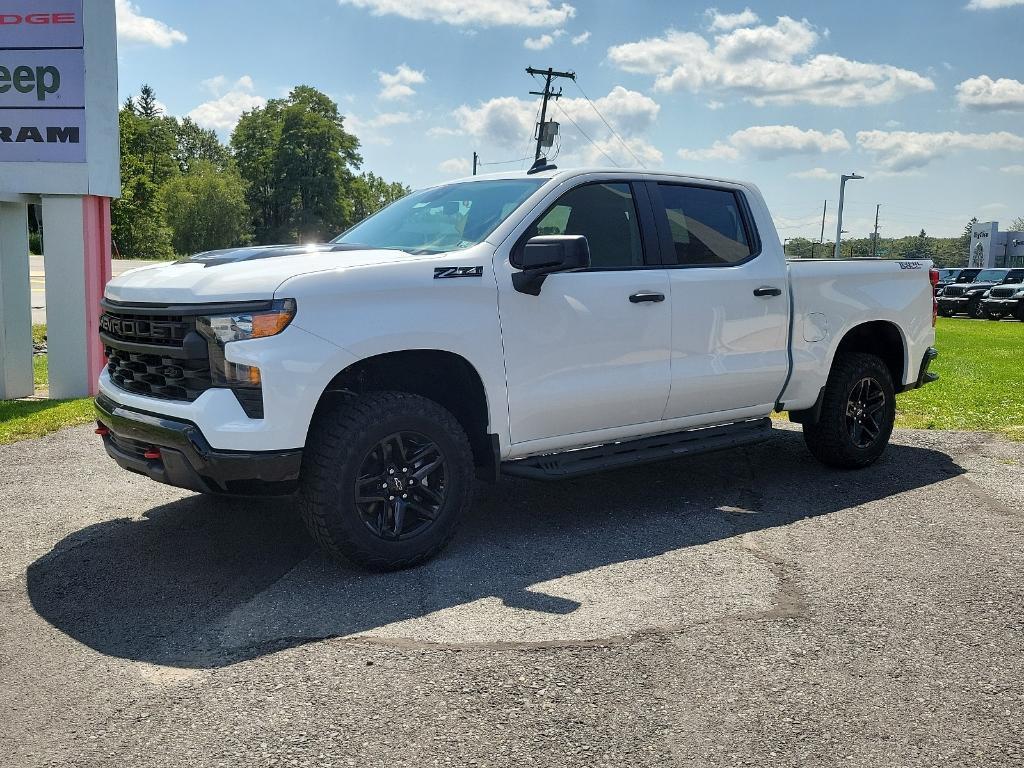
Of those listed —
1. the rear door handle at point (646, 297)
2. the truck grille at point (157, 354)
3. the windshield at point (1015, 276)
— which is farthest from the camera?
the windshield at point (1015, 276)

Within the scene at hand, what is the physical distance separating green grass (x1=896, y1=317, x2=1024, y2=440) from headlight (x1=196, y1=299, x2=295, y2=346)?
682 centimetres

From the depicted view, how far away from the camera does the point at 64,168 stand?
31.9ft

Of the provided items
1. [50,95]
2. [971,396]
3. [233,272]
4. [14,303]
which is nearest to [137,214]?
[14,303]

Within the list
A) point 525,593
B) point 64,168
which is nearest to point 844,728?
point 525,593

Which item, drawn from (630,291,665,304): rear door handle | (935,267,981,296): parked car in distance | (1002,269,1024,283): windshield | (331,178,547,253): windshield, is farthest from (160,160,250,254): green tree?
(630,291,665,304): rear door handle

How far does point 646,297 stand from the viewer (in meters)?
5.45

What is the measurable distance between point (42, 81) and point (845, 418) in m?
8.29

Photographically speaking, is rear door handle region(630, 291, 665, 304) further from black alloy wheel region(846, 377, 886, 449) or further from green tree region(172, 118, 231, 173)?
green tree region(172, 118, 231, 173)

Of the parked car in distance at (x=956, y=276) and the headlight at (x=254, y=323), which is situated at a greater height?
the headlight at (x=254, y=323)

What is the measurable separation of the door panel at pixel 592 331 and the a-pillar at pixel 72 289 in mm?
6498

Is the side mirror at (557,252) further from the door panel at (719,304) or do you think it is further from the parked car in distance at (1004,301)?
the parked car in distance at (1004,301)

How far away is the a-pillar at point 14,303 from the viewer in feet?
32.7

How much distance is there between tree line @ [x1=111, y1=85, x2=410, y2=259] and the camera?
78.0 metres

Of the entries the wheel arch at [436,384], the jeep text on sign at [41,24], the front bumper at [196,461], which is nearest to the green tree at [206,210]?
the jeep text on sign at [41,24]
